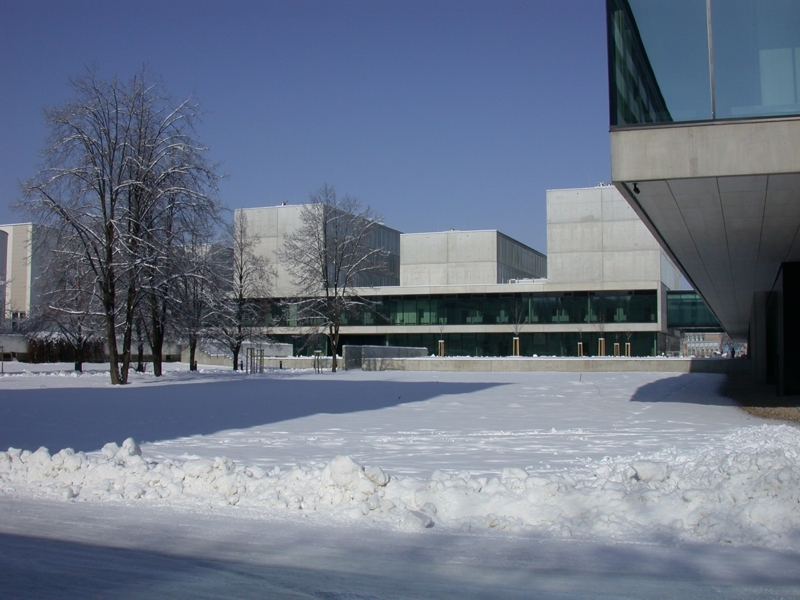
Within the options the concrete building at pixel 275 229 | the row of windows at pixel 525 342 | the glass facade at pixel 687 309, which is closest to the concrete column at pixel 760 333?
the row of windows at pixel 525 342

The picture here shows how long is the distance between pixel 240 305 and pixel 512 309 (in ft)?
93.5

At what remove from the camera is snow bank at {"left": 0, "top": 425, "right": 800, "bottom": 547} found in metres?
6.32

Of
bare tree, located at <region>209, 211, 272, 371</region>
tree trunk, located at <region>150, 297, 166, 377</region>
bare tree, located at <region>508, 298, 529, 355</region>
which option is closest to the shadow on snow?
tree trunk, located at <region>150, 297, 166, 377</region>

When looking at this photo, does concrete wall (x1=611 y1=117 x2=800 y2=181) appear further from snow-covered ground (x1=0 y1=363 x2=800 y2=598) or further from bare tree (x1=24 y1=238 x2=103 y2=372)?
bare tree (x1=24 y1=238 x2=103 y2=372)

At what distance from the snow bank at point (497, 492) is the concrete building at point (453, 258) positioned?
66889 mm

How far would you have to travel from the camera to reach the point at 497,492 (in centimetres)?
710

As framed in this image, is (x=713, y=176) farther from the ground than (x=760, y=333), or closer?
farther from the ground

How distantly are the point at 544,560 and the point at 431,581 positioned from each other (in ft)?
3.25

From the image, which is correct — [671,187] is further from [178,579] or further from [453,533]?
[178,579]

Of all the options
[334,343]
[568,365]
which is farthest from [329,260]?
[568,365]

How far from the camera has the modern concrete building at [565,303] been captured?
65.2m

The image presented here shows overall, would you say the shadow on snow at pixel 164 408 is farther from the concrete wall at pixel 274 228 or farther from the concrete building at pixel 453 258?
the concrete building at pixel 453 258

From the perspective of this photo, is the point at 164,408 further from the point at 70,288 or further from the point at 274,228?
the point at 274,228

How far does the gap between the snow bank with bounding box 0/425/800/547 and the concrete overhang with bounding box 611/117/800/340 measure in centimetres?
683
